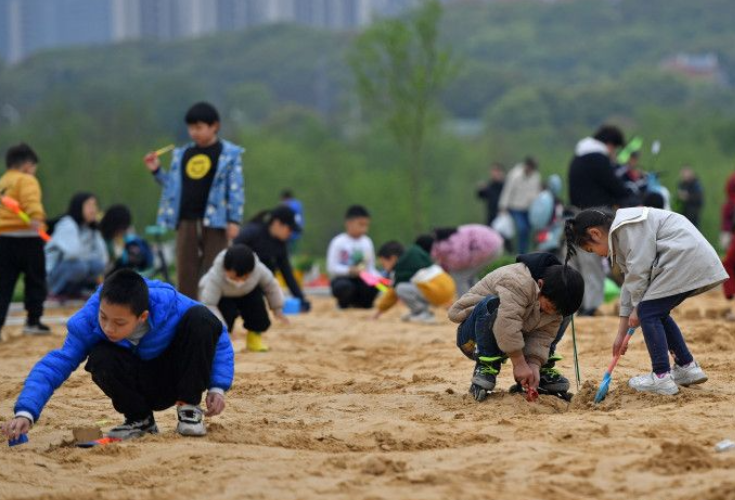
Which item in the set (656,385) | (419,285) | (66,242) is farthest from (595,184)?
(66,242)

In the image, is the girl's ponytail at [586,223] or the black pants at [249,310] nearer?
the girl's ponytail at [586,223]

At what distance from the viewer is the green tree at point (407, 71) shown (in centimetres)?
2792

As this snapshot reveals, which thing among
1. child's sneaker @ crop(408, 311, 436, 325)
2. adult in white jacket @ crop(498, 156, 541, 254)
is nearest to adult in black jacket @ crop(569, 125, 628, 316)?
child's sneaker @ crop(408, 311, 436, 325)

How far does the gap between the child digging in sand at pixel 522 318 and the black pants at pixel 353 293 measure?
6.94m

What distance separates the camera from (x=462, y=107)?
118562 millimetres

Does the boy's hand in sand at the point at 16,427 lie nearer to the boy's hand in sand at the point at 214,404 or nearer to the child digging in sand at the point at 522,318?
the boy's hand in sand at the point at 214,404

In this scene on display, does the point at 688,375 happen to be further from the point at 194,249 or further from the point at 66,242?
the point at 66,242

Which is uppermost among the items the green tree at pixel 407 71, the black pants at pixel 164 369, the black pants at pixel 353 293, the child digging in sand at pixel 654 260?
the green tree at pixel 407 71

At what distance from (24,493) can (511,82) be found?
117267 millimetres

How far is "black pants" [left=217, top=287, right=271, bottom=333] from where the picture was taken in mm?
10297

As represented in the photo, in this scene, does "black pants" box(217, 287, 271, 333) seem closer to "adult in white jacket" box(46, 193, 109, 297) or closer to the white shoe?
the white shoe

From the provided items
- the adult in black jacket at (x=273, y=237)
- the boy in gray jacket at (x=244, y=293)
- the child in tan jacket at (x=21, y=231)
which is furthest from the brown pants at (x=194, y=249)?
the adult in black jacket at (x=273, y=237)

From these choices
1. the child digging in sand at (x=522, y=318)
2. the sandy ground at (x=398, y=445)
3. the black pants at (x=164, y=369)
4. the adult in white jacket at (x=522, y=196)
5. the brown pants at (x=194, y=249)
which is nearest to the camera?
the sandy ground at (x=398, y=445)

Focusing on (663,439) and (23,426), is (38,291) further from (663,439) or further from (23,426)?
(663,439)
